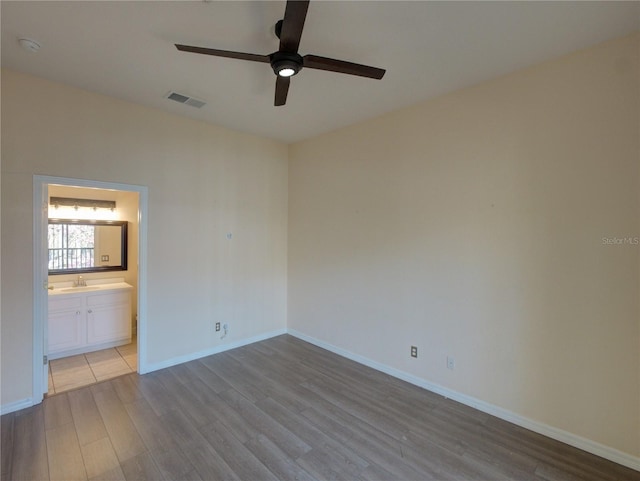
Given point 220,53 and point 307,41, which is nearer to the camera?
point 220,53

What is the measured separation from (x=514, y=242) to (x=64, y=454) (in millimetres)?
3880

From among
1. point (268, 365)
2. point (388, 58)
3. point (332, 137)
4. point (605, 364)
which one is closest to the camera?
point (605, 364)

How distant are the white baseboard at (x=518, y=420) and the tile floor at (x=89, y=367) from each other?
9.20ft

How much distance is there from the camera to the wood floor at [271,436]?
2.08 metres

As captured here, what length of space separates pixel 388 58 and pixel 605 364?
2845 mm

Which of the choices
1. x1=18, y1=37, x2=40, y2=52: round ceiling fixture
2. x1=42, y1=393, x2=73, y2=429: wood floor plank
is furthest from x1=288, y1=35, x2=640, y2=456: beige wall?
x1=18, y1=37, x2=40, y2=52: round ceiling fixture

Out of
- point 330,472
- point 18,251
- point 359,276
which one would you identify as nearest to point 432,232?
point 359,276

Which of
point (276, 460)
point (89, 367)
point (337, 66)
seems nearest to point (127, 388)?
point (89, 367)

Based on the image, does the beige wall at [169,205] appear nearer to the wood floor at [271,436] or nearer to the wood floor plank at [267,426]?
the wood floor at [271,436]

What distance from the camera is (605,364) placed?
2230 millimetres

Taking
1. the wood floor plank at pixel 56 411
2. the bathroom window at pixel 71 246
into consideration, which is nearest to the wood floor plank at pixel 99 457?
the wood floor plank at pixel 56 411

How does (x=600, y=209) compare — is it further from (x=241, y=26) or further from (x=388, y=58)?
(x=241, y=26)

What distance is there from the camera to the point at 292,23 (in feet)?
5.32

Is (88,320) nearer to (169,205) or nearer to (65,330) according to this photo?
(65,330)
